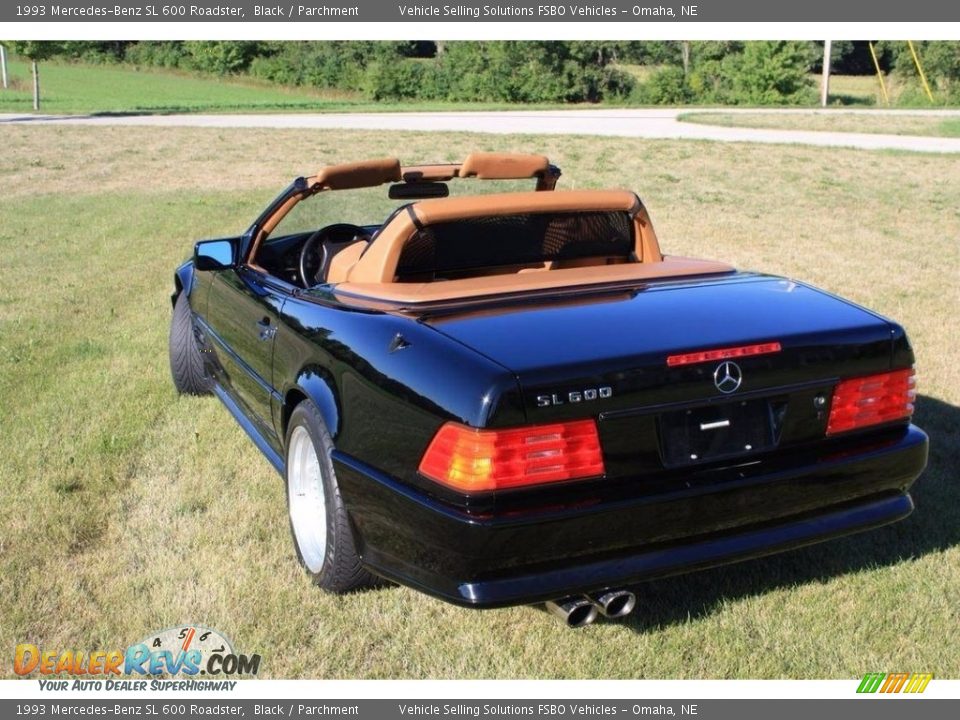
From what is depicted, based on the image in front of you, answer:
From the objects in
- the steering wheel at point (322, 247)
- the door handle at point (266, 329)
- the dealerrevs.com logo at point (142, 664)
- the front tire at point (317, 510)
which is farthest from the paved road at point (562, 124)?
the dealerrevs.com logo at point (142, 664)

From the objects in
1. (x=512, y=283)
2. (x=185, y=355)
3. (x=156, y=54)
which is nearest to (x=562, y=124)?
(x=185, y=355)

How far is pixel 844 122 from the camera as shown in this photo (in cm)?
2755

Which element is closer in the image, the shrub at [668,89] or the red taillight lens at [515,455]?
the red taillight lens at [515,455]

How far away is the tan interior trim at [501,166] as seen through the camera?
4.26m

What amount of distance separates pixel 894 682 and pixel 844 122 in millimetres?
27081

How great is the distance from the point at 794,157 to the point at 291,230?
16.8 metres

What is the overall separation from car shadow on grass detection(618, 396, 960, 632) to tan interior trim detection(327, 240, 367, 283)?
1.59 m

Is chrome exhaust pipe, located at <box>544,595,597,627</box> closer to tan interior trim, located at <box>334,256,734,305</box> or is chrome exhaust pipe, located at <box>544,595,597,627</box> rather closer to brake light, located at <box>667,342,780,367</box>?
brake light, located at <box>667,342,780,367</box>

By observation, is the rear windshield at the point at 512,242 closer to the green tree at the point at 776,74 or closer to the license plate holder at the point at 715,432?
the license plate holder at the point at 715,432

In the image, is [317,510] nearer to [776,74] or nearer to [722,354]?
[722,354]

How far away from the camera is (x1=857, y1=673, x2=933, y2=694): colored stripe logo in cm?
295

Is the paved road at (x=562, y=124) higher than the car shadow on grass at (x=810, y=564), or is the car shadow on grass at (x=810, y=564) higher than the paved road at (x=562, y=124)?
the paved road at (x=562, y=124)

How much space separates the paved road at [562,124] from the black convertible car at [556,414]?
19.4 metres

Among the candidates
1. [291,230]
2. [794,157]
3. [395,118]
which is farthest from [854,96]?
[291,230]
